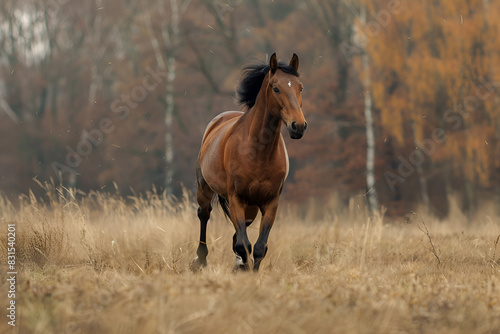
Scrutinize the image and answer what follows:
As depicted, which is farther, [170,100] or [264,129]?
[170,100]

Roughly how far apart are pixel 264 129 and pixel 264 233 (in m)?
1.12

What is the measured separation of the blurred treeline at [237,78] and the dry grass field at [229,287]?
952 centimetres

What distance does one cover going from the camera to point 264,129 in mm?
6461

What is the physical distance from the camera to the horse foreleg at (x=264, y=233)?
251 inches

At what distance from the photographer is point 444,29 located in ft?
58.1

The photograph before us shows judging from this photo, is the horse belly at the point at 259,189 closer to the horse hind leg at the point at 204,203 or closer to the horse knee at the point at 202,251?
the horse knee at the point at 202,251

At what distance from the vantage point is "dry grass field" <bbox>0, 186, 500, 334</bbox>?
11.5ft

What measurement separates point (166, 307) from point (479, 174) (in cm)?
1621

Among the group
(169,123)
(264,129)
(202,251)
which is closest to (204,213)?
(202,251)

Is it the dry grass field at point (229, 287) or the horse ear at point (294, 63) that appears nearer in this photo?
the dry grass field at point (229, 287)

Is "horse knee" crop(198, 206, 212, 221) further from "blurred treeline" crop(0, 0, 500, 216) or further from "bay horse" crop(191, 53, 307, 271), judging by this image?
"blurred treeline" crop(0, 0, 500, 216)

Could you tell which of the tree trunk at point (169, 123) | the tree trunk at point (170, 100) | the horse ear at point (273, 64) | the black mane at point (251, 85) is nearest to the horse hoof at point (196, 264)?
the black mane at point (251, 85)

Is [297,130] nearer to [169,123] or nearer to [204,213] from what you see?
[204,213]

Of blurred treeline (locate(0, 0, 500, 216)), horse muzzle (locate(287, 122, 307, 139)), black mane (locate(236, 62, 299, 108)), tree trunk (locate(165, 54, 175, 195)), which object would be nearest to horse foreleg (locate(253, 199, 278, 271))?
horse muzzle (locate(287, 122, 307, 139))
